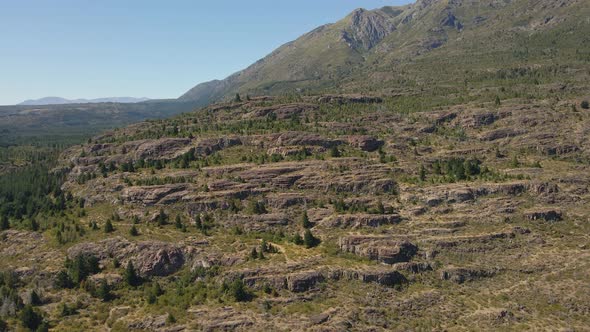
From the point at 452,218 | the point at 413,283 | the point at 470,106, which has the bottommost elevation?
the point at 413,283

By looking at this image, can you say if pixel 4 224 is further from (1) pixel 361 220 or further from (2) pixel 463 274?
(2) pixel 463 274

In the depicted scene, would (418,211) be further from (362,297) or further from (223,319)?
(223,319)

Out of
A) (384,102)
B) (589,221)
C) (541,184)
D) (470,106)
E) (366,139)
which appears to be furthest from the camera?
(384,102)

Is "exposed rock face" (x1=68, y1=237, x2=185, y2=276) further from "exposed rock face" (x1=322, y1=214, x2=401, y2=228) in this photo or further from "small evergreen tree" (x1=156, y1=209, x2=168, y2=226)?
"exposed rock face" (x1=322, y1=214, x2=401, y2=228)

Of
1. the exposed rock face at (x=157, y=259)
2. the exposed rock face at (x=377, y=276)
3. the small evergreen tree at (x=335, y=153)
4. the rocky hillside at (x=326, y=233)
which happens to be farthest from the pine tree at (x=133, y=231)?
the small evergreen tree at (x=335, y=153)

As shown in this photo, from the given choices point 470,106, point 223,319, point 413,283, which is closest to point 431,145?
point 470,106

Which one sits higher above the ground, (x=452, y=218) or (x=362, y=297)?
(x=452, y=218)

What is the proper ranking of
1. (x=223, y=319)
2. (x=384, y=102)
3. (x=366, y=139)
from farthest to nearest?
(x=384, y=102) → (x=366, y=139) → (x=223, y=319)

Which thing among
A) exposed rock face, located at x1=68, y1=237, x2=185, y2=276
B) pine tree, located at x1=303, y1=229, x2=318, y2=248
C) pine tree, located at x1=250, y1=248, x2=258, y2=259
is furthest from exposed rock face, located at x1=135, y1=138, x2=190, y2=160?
pine tree, located at x1=303, y1=229, x2=318, y2=248

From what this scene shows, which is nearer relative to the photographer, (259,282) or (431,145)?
(259,282)
